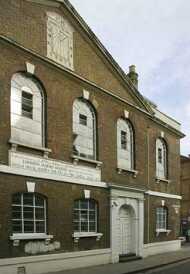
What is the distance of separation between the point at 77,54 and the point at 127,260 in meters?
10.0

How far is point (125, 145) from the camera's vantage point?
1021 inches

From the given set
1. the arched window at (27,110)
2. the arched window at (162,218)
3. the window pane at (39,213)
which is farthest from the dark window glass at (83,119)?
the arched window at (162,218)

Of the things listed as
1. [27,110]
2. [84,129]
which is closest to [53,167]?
[27,110]

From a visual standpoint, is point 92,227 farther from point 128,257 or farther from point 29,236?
point 29,236

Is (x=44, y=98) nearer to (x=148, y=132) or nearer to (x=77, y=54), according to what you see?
(x=77, y=54)

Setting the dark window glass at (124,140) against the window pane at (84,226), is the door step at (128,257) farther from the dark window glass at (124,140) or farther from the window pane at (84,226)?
the dark window glass at (124,140)

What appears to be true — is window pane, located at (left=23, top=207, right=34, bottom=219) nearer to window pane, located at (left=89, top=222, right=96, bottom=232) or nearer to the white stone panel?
the white stone panel

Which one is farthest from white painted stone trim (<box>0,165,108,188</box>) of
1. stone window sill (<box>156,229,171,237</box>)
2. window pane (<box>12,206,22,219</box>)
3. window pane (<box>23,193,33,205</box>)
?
stone window sill (<box>156,229,171,237</box>)

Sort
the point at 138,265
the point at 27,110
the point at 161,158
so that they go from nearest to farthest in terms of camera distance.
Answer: the point at 27,110 < the point at 138,265 < the point at 161,158

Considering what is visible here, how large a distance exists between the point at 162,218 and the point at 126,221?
215 inches

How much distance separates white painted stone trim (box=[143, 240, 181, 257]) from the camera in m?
27.4

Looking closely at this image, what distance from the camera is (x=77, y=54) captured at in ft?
73.5

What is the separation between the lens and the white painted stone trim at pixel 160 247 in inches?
1078

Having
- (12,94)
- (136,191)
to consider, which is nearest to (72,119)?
(12,94)
